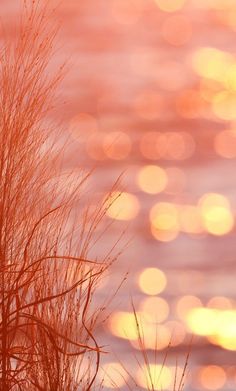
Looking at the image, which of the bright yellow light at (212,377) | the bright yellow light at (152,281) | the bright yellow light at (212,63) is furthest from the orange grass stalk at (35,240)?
the bright yellow light at (212,63)

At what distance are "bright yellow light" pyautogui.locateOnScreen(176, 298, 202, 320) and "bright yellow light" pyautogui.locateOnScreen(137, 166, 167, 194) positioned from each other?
8.52 ft

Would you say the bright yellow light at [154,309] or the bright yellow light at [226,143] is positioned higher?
the bright yellow light at [226,143]

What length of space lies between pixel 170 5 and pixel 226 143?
378 cm

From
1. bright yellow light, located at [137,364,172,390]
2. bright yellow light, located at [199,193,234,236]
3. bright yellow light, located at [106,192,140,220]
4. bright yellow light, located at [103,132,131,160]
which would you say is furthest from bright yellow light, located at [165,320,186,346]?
bright yellow light, located at [103,132,131,160]

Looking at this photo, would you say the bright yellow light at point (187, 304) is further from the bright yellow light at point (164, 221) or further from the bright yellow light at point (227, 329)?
the bright yellow light at point (164, 221)

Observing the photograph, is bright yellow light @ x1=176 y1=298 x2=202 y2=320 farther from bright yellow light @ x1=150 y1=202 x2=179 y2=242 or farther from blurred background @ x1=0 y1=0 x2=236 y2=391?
bright yellow light @ x1=150 y1=202 x2=179 y2=242

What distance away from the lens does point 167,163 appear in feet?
47.7

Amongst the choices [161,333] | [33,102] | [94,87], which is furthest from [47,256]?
[94,87]

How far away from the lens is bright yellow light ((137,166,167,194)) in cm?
1391

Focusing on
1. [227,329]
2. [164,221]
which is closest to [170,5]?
[164,221]

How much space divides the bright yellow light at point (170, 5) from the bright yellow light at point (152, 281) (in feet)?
20.2

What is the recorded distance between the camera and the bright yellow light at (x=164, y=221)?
13098 millimetres

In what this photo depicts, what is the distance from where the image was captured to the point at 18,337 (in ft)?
15.3

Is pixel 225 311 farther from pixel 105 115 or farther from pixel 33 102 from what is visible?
pixel 33 102
